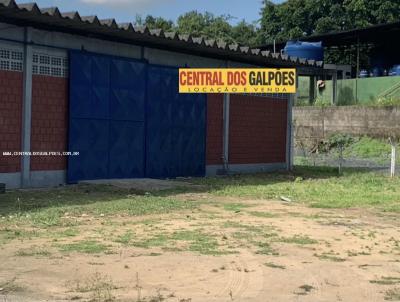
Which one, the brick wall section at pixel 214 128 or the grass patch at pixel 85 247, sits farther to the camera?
the brick wall section at pixel 214 128

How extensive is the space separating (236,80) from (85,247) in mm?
13505

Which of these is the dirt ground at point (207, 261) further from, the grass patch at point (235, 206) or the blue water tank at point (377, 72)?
the blue water tank at point (377, 72)

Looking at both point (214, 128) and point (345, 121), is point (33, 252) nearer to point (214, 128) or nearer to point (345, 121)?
point (214, 128)

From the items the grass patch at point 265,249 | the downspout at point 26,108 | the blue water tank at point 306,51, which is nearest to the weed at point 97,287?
the grass patch at point 265,249

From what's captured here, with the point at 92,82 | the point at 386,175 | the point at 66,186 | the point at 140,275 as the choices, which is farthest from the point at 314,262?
the point at 386,175

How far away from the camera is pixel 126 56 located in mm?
16797

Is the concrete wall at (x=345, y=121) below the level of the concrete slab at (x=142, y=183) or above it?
above

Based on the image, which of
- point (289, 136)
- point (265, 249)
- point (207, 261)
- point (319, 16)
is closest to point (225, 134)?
point (289, 136)

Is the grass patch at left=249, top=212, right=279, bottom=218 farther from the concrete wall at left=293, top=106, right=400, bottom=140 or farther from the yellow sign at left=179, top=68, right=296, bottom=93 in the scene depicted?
the concrete wall at left=293, top=106, right=400, bottom=140

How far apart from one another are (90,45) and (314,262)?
10.3 metres

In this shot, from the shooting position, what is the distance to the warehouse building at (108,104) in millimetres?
14000

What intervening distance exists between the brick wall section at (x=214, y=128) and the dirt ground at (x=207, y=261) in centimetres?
898

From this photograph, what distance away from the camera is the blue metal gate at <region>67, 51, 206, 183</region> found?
15531mm

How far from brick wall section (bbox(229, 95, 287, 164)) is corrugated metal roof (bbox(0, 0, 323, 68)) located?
1.67m
